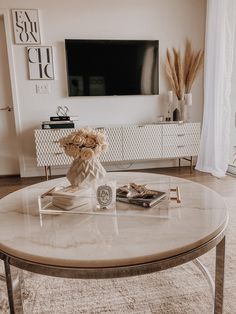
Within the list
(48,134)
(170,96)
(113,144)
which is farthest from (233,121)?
(48,134)

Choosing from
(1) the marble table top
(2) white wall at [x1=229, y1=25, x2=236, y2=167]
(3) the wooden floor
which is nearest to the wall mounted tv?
(2) white wall at [x1=229, y1=25, x2=236, y2=167]

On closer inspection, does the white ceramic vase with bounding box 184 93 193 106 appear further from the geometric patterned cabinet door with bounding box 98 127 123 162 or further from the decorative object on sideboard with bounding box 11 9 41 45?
the decorative object on sideboard with bounding box 11 9 41 45

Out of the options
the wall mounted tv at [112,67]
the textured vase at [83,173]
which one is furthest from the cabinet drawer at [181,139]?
the textured vase at [83,173]

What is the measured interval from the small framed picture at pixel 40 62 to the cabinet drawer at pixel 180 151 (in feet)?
5.65

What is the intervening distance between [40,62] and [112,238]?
2.95m

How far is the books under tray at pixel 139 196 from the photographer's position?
1.05m

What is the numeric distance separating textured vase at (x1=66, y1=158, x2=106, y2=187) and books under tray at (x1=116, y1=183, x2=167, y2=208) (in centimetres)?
13

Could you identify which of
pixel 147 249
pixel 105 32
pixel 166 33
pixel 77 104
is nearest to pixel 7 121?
pixel 77 104

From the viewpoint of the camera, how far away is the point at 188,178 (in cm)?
324

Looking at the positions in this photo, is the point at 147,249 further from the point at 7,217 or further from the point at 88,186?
the point at 7,217

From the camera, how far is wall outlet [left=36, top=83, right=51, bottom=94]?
330 centimetres

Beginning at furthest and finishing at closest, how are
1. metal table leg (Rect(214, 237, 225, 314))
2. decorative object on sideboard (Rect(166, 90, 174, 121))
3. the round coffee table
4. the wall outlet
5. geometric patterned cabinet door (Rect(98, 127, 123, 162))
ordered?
decorative object on sideboard (Rect(166, 90, 174, 121))
the wall outlet
geometric patterned cabinet door (Rect(98, 127, 123, 162))
metal table leg (Rect(214, 237, 225, 314))
the round coffee table

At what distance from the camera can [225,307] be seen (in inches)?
45.9

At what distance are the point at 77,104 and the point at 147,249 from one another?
2909 mm
